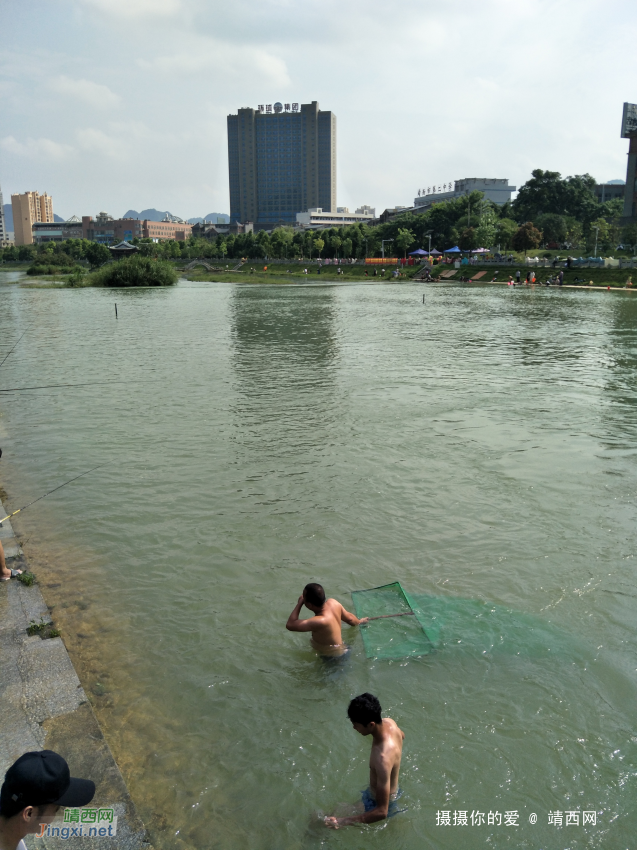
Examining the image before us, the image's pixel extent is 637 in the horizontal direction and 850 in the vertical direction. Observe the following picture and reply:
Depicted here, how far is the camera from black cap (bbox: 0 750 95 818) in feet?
8.34

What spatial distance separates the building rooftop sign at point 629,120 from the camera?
303 feet

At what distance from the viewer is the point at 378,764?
423 centimetres

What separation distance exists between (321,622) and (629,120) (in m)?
109

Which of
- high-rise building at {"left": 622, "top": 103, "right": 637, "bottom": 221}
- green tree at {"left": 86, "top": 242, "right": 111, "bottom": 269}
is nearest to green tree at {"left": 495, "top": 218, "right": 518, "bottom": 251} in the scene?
high-rise building at {"left": 622, "top": 103, "right": 637, "bottom": 221}

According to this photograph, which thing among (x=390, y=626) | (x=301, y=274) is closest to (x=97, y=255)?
(x=301, y=274)

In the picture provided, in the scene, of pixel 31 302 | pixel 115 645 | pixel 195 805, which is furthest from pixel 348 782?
pixel 31 302

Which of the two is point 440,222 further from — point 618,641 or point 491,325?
point 618,641

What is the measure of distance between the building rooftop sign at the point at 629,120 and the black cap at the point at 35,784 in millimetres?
109012

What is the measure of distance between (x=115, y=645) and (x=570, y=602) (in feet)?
15.6

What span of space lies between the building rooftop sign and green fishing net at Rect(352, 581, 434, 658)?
10497cm

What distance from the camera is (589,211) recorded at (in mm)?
99875

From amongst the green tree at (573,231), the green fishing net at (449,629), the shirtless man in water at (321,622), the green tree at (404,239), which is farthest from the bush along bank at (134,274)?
the shirtless man in water at (321,622)

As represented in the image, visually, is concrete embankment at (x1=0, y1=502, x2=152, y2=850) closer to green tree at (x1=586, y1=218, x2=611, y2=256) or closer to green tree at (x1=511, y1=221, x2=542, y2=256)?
green tree at (x1=511, y1=221, x2=542, y2=256)

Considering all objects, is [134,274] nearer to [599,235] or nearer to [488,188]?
[599,235]
